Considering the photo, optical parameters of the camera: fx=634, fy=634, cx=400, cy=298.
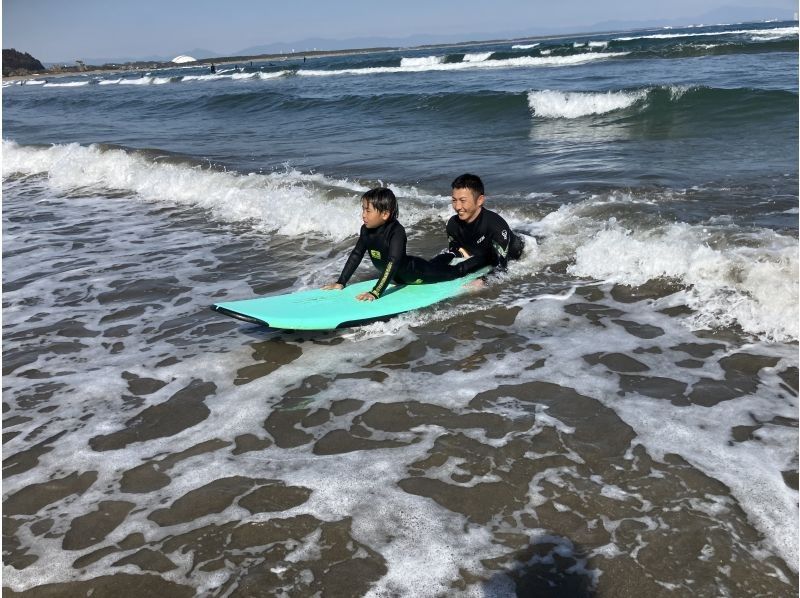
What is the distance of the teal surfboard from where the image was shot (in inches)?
200

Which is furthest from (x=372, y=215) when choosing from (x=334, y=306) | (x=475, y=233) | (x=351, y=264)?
(x=475, y=233)

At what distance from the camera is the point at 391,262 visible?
18.0 feet

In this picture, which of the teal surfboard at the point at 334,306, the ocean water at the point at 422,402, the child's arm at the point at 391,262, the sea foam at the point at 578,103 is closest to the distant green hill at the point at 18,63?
the sea foam at the point at 578,103

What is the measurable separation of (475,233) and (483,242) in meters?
0.12

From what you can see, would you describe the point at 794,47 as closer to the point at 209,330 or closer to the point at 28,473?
the point at 209,330

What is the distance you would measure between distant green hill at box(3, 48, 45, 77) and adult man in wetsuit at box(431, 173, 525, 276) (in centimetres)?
9636

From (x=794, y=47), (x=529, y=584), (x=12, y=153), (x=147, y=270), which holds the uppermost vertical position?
(x=794, y=47)

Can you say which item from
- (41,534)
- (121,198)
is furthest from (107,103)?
(41,534)

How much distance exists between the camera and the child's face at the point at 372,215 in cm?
541

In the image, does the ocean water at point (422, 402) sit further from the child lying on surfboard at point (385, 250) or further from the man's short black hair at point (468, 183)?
the man's short black hair at point (468, 183)

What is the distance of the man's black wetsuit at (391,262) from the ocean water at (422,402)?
1.35 feet

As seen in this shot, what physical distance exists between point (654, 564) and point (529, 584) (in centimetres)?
55

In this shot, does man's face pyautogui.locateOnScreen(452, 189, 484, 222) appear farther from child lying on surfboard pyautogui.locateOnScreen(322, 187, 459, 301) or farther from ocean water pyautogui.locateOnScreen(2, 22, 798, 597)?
ocean water pyautogui.locateOnScreen(2, 22, 798, 597)

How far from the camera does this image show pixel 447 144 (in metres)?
13.8
